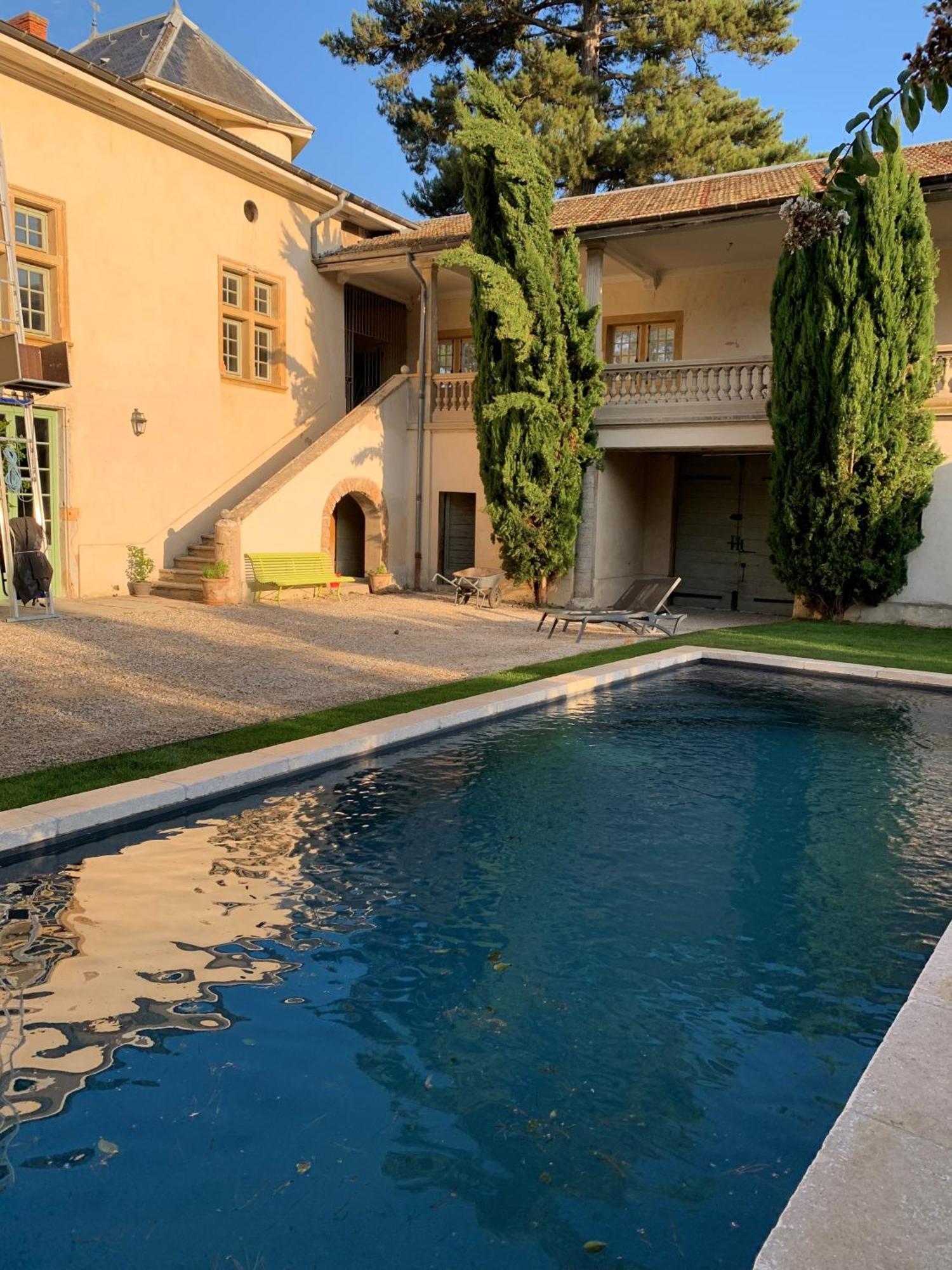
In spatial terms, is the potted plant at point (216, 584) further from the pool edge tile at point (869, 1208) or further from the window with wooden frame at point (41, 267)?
the pool edge tile at point (869, 1208)

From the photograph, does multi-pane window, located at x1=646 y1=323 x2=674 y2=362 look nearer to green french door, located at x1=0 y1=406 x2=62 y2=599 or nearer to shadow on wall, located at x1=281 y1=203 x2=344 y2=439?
shadow on wall, located at x1=281 y1=203 x2=344 y2=439

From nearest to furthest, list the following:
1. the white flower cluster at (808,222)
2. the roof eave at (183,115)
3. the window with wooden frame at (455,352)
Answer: the white flower cluster at (808,222)
the roof eave at (183,115)
the window with wooden frame at (455,352)

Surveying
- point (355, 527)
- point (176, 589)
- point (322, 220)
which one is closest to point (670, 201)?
point (322, 220)

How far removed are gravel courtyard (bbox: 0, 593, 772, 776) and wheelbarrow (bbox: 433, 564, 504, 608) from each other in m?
0.53

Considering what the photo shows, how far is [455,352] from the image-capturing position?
22188 millimetres

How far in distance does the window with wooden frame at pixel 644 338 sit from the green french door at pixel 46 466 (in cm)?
1072

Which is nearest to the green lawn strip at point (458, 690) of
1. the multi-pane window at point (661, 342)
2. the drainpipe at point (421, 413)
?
the multi-pane window at point (661, 342)

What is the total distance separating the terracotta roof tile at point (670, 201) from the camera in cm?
1565

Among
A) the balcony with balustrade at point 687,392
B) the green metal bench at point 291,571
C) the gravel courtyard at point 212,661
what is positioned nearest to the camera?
the gravel courtyard at point 212,661

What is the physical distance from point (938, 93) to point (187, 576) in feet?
51.5

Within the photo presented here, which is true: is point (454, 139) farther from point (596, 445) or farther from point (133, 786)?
point (133, 786)

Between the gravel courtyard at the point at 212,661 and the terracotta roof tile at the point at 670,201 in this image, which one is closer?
the gravel courtyard at the point at 212,661

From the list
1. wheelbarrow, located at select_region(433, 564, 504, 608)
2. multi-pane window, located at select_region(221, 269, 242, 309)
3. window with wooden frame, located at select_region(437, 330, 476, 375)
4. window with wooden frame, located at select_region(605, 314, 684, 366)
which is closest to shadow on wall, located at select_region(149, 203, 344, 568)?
multi-pane window, located at select_region(221, 269, 242, 309)

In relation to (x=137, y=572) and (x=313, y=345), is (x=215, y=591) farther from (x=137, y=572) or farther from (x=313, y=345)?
(x=313, y=345)
